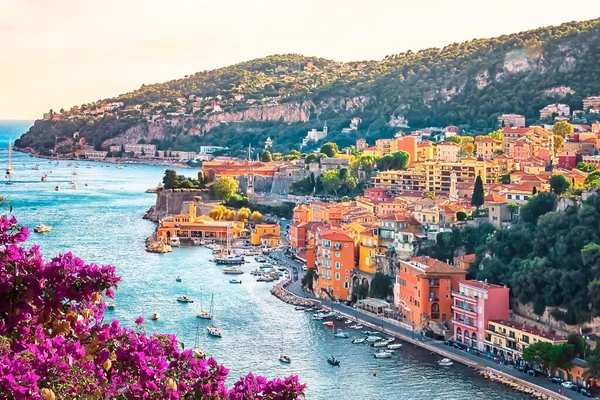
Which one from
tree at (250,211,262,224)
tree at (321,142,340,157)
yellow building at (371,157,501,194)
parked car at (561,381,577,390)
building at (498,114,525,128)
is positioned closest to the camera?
parked car at (561,381,577,390)

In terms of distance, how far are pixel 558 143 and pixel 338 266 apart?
12167mm

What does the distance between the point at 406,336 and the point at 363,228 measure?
5.10m

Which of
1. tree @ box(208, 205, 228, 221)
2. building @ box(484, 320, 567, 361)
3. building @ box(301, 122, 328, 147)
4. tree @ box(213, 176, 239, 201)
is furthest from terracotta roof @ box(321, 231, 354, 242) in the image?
building @ box(301, 122, 328, 147)

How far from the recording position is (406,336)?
56.9ft

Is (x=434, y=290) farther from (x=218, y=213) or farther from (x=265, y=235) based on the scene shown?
(x=218, y=213)

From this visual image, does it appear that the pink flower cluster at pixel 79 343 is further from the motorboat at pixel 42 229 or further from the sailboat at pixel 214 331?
the motorboat at pixel 42 229

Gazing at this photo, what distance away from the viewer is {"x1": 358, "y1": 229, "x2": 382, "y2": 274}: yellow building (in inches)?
811

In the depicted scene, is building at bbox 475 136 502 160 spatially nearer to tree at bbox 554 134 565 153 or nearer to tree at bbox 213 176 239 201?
tree at bbox 554 134 565 153

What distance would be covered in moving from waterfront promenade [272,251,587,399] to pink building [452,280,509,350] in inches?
13.8

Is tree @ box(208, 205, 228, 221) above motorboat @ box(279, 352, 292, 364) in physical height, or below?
above

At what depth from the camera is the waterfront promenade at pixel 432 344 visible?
14078 mm

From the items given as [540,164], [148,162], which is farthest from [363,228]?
[148,162]

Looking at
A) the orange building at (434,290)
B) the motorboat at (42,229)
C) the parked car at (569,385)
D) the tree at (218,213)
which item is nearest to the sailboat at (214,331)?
the orange building at (434,290)

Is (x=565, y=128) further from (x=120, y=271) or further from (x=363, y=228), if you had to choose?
(x=120, y=271)
